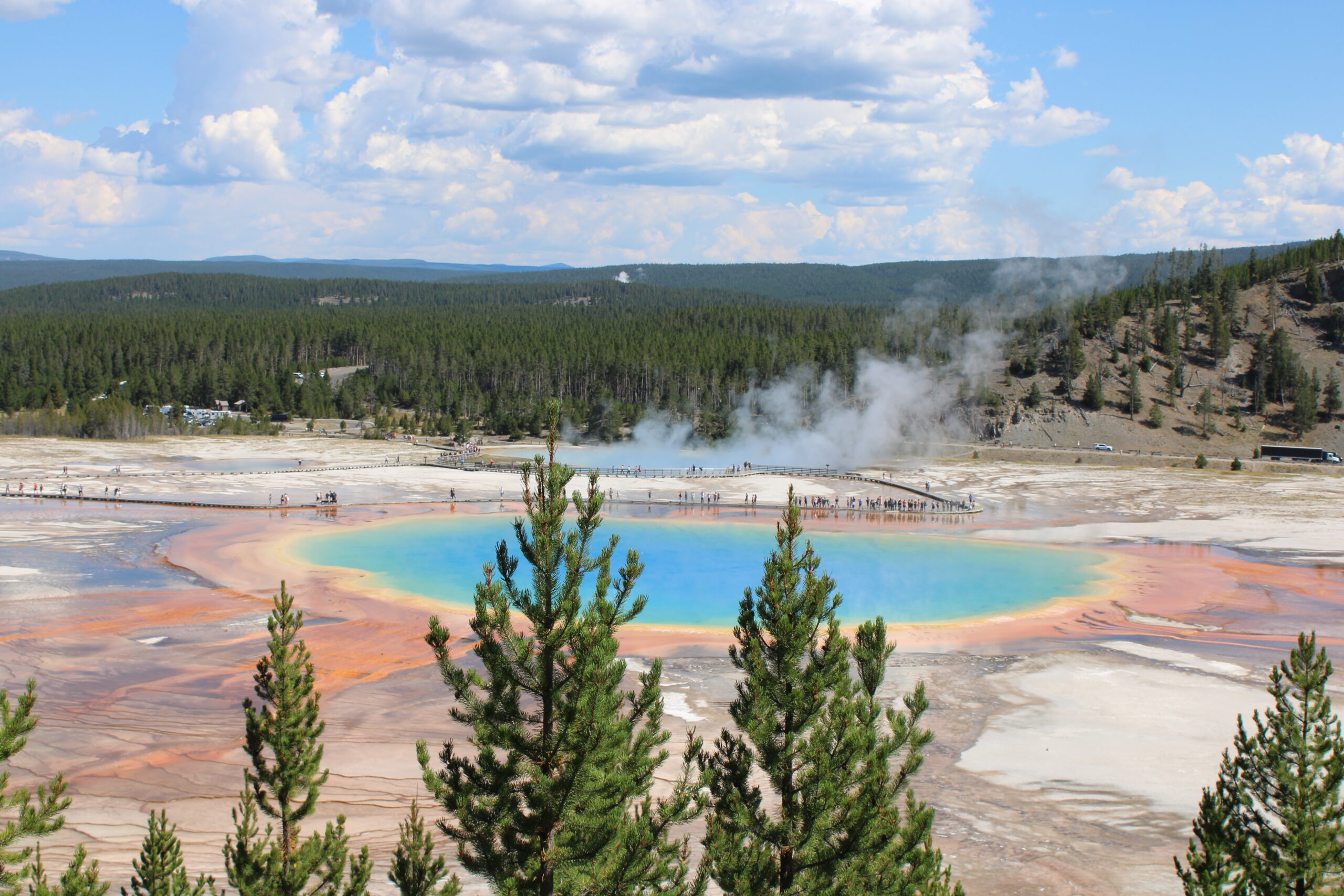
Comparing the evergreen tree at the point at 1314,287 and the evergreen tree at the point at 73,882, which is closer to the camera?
the evergreen tree at the point at 73,882

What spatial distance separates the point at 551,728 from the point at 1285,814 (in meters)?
6.89

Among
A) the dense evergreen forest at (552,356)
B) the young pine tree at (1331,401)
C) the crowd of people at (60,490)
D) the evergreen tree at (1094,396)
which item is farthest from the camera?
the dense evergreen forest at (552,356)

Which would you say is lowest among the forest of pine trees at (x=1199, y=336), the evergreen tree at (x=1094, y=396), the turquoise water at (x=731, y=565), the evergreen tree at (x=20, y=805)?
the turquoise water at (x=731, y=565)

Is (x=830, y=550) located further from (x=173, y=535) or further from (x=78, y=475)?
(x=78, y=475)

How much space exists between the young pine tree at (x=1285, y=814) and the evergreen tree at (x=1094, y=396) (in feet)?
258

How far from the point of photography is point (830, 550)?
143ft

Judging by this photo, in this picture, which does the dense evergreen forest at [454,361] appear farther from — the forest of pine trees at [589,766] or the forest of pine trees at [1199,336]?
the forest of pine trees at [589,766]

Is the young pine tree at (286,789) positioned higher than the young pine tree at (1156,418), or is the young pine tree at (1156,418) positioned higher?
the young pine tree at (1156,418)

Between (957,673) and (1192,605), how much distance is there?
12401mm

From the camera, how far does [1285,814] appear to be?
9758mm

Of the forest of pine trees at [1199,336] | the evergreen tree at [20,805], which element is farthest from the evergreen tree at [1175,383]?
the evergreen tree at [20,805]

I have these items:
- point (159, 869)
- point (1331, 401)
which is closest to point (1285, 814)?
point (159, 869)

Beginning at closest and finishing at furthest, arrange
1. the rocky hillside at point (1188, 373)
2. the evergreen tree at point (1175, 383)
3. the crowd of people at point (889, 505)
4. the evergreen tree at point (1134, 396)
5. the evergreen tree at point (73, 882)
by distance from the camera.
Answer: the evergreen tree at point (73, 882) < the crowd of people at point (889, 505) < the rocky hillside at point (1188, 373) < the evergreen tree at point (1134, 396) < the evergreen tree at point (1175, 383)

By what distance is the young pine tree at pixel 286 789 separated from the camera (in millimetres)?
9742
